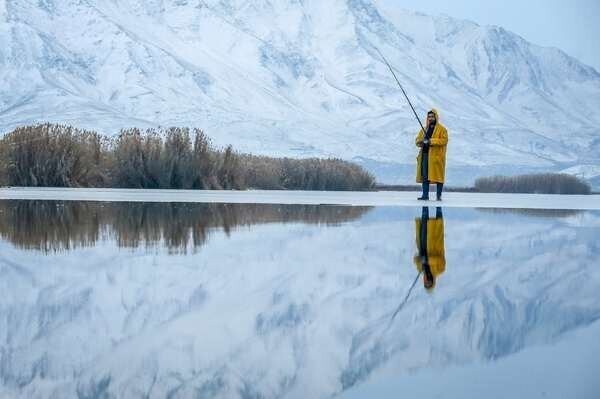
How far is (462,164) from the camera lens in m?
121

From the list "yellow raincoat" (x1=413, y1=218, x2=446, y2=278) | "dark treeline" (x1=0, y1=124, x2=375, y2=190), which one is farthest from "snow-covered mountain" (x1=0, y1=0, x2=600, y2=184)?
"yellow raincoat" (x1=413, y1=218, x2=446, y2=278)

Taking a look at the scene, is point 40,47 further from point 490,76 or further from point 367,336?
point 367,336

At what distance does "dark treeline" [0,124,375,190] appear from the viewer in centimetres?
2091

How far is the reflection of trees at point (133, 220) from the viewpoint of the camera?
7.18 m

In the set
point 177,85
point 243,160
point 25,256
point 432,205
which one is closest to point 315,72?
point 177,85

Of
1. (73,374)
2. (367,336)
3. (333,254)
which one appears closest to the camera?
(73,374)

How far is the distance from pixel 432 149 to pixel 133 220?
18.1ft

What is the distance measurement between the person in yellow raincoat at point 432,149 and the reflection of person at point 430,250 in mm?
3504

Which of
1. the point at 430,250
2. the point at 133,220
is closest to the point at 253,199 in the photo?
the point at 133,220

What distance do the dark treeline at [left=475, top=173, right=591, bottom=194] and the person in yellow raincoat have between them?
20120 millimetres

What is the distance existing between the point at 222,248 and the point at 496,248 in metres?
1.60

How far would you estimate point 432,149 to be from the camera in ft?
46.5

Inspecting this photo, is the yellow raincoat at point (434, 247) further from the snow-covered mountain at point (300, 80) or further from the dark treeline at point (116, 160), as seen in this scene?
the snow-covered mountain at point (300, 80)

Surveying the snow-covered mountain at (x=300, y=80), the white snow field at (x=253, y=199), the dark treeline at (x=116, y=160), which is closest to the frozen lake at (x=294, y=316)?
the white snow field at (x=253, y=199)
